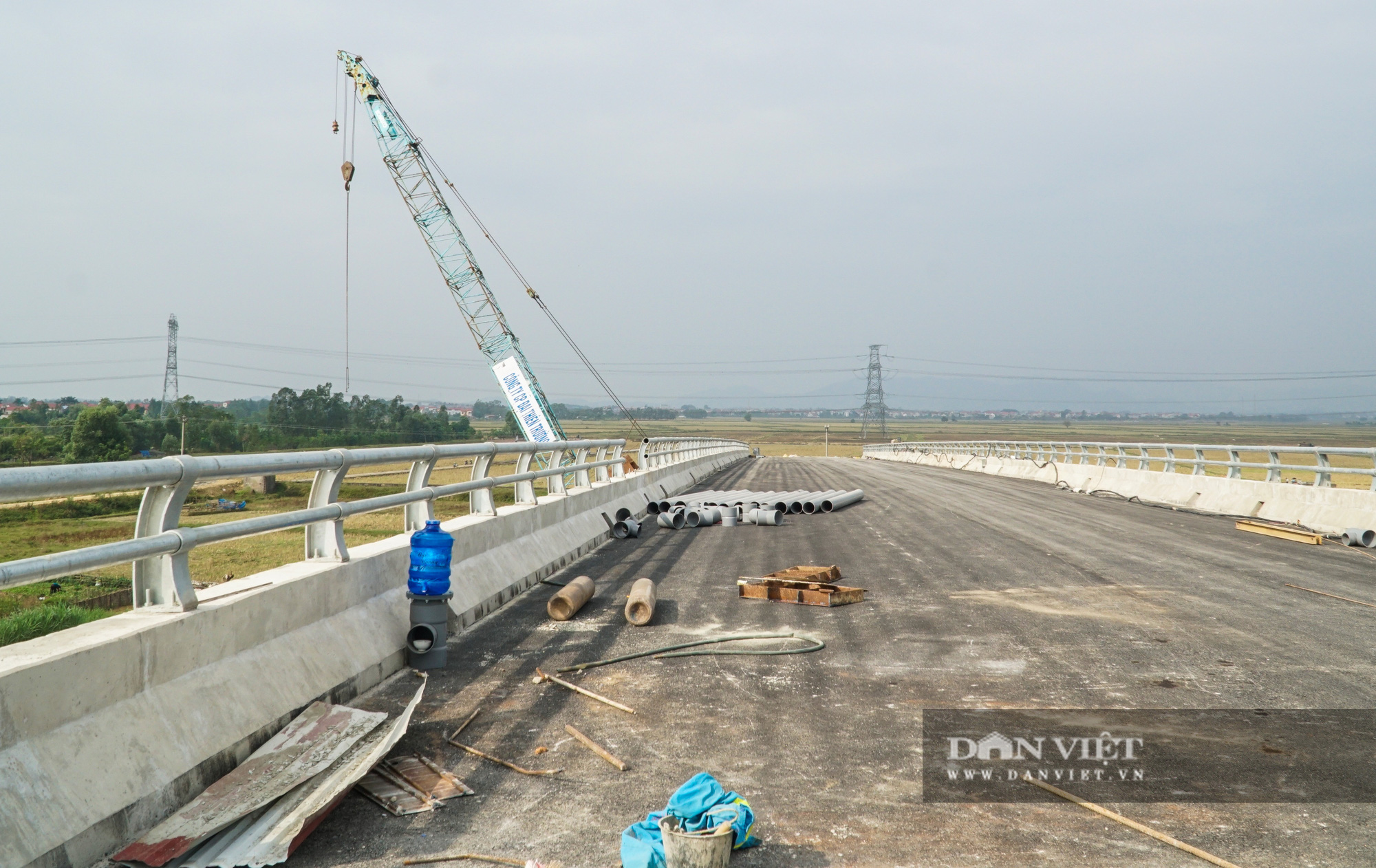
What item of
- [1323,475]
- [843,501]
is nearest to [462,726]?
[1323,475]

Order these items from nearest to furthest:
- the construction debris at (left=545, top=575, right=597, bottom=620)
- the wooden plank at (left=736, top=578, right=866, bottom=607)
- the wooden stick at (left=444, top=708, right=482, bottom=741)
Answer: the wooden stick at (left=444, top=708, right=482, bottom=741), the construction debris at (left=545, top=575, right=597, bottom=620), the wooden plank at (left=736, top=578, right=866, bottom=607)

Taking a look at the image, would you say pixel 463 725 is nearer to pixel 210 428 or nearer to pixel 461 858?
pixel 461 858

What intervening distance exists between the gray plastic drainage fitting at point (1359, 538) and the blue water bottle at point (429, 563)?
14.4 meters

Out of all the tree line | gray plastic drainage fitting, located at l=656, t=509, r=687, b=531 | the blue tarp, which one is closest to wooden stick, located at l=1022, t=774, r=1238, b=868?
the blue tarp

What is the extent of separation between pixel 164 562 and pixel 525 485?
787cm

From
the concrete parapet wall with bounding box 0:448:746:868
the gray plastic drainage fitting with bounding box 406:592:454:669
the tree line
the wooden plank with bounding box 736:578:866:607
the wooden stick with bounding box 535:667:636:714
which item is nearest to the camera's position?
the concrete parapet wall with bounding box 0:448:746:868

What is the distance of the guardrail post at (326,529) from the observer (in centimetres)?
704

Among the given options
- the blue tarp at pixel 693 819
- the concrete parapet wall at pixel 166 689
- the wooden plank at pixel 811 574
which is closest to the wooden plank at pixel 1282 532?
the wooden plank at pixel 811 574

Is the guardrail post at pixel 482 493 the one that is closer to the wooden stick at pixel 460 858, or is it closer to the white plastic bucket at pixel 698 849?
the wooden stick at pixel 460 858

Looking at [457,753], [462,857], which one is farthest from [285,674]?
[462,857]

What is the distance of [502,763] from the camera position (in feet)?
17.6

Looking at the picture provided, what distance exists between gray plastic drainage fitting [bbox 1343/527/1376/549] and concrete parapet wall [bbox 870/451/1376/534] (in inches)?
31.5

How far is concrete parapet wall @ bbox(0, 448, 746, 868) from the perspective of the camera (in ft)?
12.4

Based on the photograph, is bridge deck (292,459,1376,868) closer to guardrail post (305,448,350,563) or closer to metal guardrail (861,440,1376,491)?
guardrail post (305,448,350,563)
